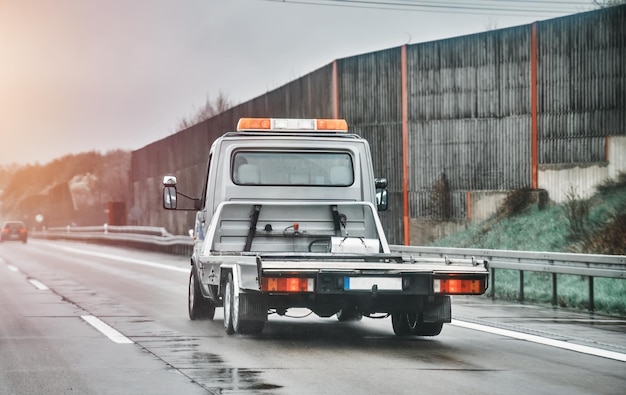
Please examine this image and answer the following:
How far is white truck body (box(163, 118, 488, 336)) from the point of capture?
12398mm

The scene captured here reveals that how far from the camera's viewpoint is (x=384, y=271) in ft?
38.2

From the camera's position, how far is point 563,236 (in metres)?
31.7

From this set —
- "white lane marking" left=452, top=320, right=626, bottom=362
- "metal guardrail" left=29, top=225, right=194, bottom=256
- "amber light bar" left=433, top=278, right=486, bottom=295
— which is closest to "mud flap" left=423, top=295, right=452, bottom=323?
"amber light bar" left=433, top=278, right=486, bottom=295

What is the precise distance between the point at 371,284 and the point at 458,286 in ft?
2.94

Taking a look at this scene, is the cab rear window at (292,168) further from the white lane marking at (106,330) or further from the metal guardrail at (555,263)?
the white lane marking at (106,330)

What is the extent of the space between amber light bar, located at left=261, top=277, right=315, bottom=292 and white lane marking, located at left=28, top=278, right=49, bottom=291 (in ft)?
39.6

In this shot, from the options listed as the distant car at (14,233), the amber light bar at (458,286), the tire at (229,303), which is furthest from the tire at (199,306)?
the distant car at (14,233)

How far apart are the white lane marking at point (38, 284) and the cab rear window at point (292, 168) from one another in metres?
Answer: 9.13

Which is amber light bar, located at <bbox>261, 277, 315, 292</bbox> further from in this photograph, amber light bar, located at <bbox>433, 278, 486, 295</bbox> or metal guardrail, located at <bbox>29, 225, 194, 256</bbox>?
metal guardrail, located at <bbox>29, 225, 194, 256</bbox>

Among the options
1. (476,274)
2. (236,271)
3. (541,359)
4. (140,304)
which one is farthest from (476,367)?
(140,304)

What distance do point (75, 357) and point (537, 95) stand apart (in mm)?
29416

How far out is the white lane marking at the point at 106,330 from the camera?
12.5 metres

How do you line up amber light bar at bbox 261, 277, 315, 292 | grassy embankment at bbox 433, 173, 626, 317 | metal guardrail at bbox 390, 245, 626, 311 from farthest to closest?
grassy embankment at bbox 433, 173, 626, 317 → metal guardrail at bbox 390, 245, 626, 311 → amber light bar at bbox 261, 277, 315, 292

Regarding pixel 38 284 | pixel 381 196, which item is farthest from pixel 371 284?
pixel 38 284
